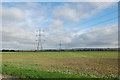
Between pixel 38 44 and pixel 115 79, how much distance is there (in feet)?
223

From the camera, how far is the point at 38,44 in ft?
253

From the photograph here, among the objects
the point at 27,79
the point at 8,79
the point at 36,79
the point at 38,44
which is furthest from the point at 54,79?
the point at 38,44

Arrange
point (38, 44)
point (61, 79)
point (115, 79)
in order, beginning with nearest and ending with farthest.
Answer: point (61, 79) < point (115, 79) < point (38, 44)

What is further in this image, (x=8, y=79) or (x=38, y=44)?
(x=38, y=44)

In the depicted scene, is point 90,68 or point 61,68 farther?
point 90,68

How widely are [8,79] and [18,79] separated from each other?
73cm

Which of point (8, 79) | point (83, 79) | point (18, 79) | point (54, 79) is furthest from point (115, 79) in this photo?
point (8, 79)

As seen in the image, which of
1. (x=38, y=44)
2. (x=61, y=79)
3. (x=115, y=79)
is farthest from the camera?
(x=38, y=44)

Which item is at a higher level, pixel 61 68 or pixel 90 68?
pixel 61 68

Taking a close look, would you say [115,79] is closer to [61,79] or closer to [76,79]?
[76,79]

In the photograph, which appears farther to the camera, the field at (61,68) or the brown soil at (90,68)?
the brown soil at (90,68)

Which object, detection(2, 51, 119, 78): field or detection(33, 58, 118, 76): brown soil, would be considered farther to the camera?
detection(33, 58, 118, 76): brown soil

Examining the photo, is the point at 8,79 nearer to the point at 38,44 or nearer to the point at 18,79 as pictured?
the point at 18,79

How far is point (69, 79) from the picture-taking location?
400 inches
